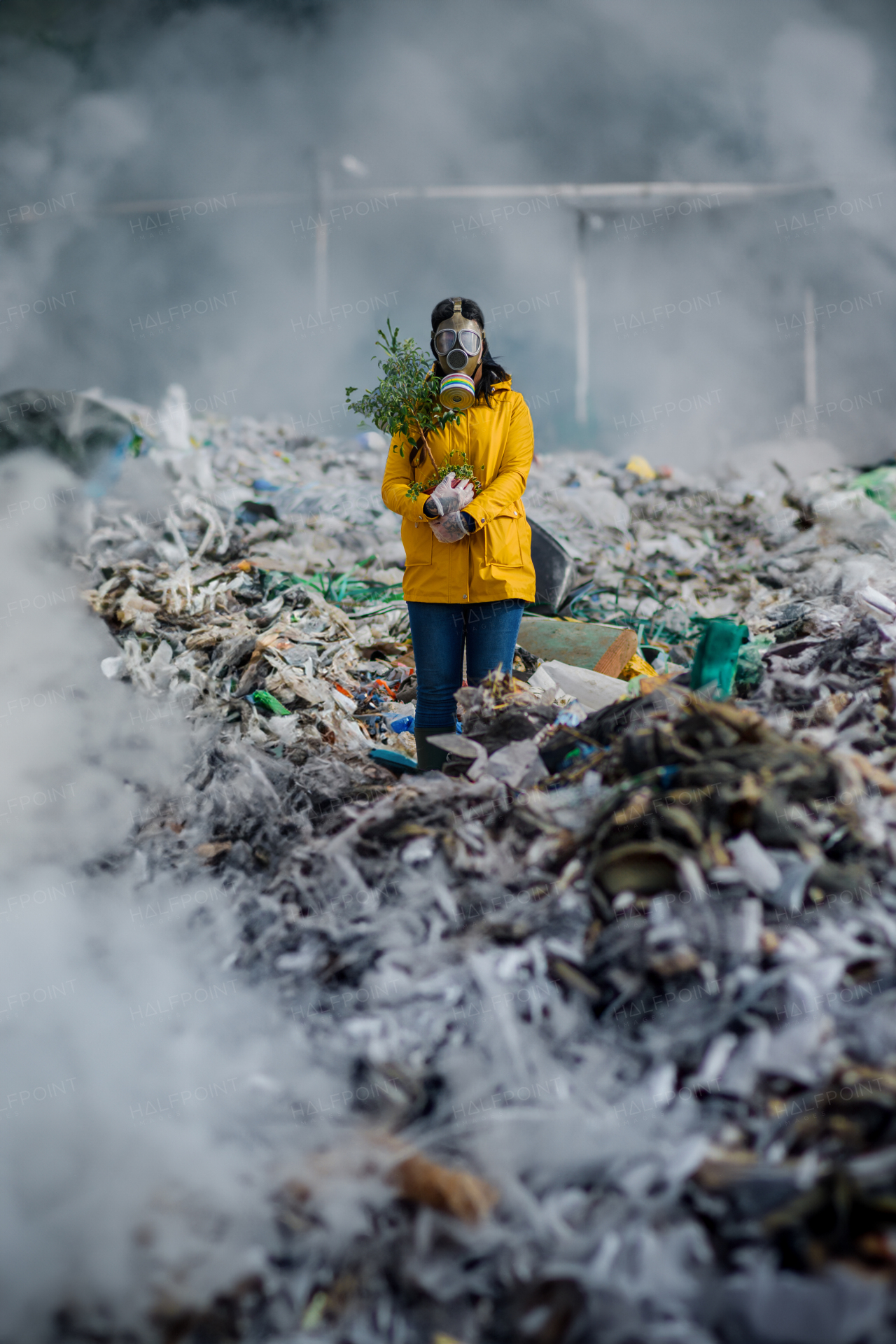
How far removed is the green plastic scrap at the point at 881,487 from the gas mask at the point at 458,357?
4.75 meters

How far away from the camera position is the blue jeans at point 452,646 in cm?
290

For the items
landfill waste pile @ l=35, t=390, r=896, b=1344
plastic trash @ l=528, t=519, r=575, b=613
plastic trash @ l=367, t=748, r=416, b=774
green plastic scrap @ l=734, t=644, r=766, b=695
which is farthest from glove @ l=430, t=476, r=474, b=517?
plastic trash @ l=528, t=519, r=575, b=613

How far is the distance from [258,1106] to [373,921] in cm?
48

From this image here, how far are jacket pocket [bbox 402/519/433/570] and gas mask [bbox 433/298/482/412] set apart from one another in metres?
0.38

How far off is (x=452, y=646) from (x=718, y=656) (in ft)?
2.85

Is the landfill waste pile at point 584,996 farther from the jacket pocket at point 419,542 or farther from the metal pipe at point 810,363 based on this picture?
the metal pipe at point 810,363

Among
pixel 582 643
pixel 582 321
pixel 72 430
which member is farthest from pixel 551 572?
pixel 582 321

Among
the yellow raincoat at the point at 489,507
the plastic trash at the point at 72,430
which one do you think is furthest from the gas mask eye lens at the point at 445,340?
the plastic trash at the point at 72,430

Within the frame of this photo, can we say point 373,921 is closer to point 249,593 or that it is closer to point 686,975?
point 686,975

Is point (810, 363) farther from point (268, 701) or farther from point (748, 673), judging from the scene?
point (268, 701)

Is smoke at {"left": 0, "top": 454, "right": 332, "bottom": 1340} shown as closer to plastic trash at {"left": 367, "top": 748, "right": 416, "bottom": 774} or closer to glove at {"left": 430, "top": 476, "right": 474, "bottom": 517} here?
plastic trash at {"left": 367, "top": 748, "right": 416, "bottom": 774}

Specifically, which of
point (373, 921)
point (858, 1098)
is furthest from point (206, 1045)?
point (858, 1098)

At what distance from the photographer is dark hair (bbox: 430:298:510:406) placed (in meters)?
2.78

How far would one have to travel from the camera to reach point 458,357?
2.73 metres
